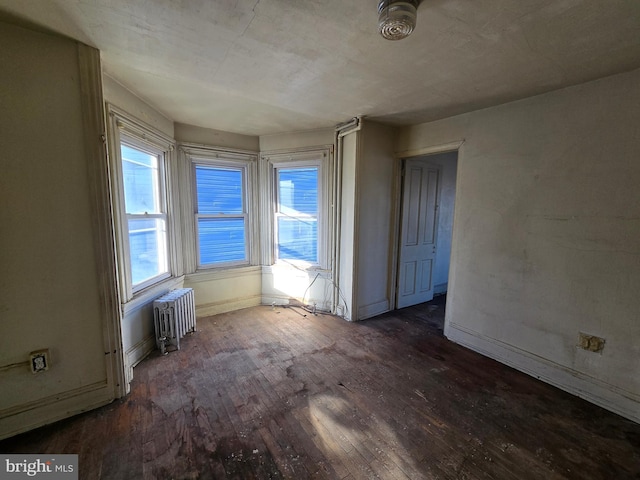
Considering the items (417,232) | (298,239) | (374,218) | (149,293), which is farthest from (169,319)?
(417,232)

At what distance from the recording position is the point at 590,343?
6.88ft

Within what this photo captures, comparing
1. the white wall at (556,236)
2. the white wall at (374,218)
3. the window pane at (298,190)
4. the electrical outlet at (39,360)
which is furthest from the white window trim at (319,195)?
the electrical outlet at (39,360)

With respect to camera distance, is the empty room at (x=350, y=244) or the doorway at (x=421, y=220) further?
the doorway at (x=421, y=220)

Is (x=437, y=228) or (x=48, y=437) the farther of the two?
(x=437, y=228)

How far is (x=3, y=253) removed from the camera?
1.60 m

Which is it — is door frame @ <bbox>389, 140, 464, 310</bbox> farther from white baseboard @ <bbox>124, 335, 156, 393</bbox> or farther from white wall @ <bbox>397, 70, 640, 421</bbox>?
white baseboard @ <bbox>124, 335, 156, 393</bbox>

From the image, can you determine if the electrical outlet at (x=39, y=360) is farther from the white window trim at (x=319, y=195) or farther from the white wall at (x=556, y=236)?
the white wall at (x=556, y=236)

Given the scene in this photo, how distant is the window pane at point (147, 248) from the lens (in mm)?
2652

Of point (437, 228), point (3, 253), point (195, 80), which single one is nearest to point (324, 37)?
point (195, 80)

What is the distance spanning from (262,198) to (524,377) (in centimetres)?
359

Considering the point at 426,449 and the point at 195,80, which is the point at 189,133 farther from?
the point at 426,449

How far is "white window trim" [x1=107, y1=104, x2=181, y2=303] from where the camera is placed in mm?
2273

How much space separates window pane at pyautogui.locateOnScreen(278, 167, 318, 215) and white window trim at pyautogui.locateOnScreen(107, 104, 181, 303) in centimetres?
141

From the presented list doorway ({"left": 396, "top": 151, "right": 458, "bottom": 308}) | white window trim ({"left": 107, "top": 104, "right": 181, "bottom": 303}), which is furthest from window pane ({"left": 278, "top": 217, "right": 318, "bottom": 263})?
A: white window trim ({"left": 107, "top": 104, "right": 181, "bottom": 303})
